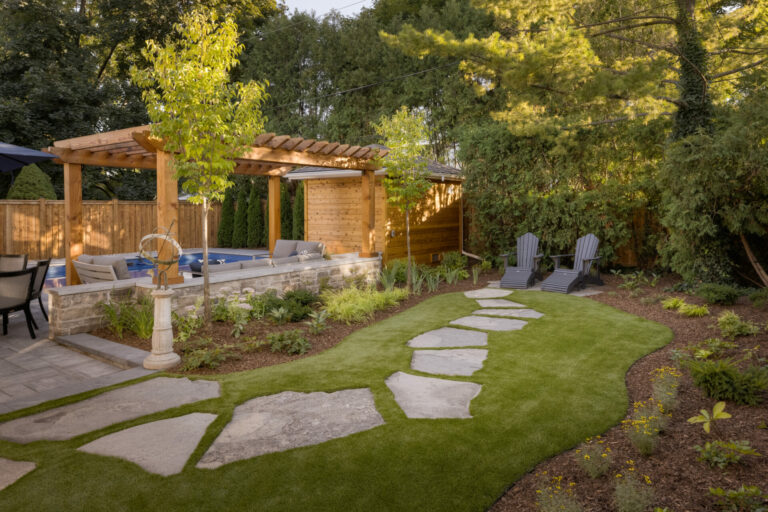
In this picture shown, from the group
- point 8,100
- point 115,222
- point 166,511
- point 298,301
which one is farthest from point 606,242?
point 8,100

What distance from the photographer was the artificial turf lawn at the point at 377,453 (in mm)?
2182

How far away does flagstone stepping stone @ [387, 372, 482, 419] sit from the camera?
10.2ft

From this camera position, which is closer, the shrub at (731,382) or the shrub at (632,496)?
the shrub at (632,496)

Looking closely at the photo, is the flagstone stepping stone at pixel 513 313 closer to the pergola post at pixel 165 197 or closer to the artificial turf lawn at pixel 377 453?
the artificial turf lawn at pixel 377 453

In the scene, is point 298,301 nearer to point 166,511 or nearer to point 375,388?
→ point 375,388

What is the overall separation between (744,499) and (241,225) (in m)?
15.8

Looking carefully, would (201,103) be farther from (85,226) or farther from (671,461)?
(85,226)

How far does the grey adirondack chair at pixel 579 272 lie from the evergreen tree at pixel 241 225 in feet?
36.2

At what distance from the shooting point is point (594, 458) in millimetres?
2326

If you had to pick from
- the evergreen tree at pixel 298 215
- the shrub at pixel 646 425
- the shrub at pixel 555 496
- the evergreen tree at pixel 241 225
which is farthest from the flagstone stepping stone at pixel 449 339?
the evergreen tree at pixel 241 225

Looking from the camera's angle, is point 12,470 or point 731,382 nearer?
point 12,470

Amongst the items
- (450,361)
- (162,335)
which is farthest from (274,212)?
(450,361)

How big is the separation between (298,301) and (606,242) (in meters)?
5.88

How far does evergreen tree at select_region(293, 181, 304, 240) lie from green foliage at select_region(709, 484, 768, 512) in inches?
545
